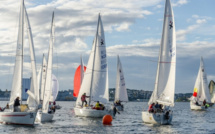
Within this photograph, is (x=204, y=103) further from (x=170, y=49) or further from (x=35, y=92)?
(x=35, y=92)

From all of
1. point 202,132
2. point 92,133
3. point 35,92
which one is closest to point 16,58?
point 35,92

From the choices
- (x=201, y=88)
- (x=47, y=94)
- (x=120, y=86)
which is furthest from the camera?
(x=201, y=88)

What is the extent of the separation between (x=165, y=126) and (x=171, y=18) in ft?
29.2

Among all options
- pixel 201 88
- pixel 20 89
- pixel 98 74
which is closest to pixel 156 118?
pixel 98 74

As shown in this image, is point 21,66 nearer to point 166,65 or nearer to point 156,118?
point 156,118

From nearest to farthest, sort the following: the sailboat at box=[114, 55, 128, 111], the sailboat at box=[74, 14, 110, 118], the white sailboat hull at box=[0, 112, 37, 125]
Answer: the white sailboat hull at box=[0, 112, 37, 125], the sailboat at box=[74, 14, 110, 118], the sailboat at box=[114, 55, 128, 111]

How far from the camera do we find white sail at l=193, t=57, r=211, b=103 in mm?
66875

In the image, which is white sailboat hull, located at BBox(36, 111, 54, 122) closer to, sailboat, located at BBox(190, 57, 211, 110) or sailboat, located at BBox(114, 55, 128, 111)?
sailboat, located at BBox(114, 55, 128, 111)

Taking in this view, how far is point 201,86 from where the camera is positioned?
67.5m

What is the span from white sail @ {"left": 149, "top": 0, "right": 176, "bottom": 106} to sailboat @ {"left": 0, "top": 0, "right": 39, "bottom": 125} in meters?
9.68

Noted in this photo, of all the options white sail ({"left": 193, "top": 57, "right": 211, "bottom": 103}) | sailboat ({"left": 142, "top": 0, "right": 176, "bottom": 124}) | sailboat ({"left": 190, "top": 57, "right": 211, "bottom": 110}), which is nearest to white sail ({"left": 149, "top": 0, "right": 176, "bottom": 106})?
sailboat ({"left": 142, "top": 0, "right": 176, "bottom": 124})

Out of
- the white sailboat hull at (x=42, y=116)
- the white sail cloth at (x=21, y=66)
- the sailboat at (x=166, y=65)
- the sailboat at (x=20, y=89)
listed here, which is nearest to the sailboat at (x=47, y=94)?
the white sailboat hull at (x=42, y=116)

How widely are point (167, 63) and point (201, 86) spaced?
3674 cm

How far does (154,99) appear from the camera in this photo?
32594mm
